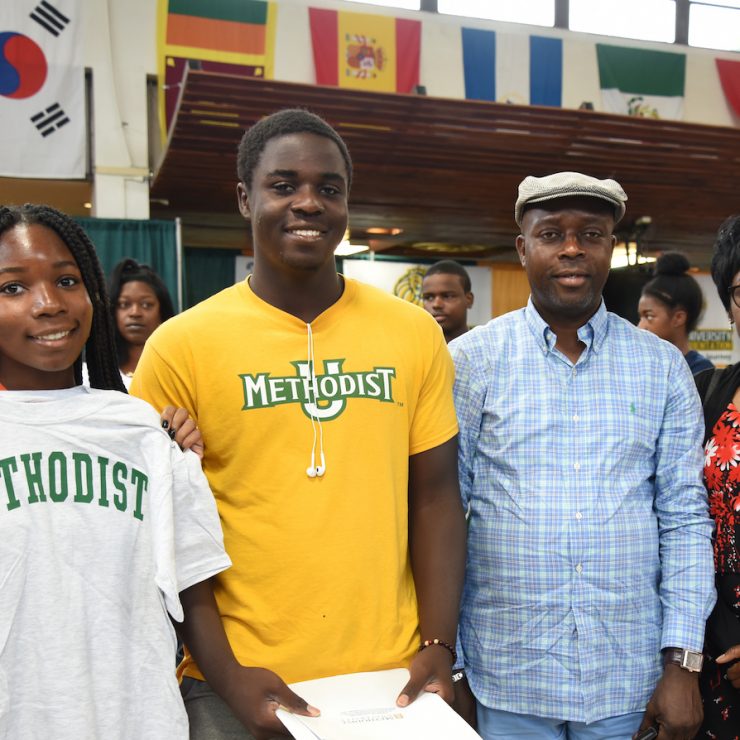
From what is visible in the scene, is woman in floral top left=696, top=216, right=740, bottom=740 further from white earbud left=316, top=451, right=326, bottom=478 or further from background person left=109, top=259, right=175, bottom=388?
background person left=109, top=259, right=175, bottom=388

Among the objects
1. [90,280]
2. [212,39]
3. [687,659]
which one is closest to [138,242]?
[212,39]

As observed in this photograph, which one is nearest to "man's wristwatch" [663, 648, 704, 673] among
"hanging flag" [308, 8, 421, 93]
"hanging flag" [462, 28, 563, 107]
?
"hanging flag" [308, 8, 421, 93]

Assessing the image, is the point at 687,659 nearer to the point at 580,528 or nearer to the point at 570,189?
the point at 580,528

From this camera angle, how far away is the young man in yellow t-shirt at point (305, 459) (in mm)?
1350

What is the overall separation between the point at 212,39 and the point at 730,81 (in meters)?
6.37

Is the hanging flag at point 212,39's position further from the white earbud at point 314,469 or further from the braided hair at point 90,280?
the white earbud at point 314,469

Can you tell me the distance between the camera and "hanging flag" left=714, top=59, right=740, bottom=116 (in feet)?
31.1

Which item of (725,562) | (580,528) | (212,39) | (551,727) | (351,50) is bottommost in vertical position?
(551,727)

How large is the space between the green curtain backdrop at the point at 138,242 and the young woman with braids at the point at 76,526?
18.3 feet

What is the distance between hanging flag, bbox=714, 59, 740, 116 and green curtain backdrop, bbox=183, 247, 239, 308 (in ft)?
20.9

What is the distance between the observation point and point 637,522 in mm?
1633

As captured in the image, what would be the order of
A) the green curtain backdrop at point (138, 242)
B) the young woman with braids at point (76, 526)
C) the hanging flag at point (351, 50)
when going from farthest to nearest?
the hanging flag at point (351, 50), the green curtain backdrop at point (138, 242), the young woman with braids at point (76, 526)

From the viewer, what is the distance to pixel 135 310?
3.57 metres

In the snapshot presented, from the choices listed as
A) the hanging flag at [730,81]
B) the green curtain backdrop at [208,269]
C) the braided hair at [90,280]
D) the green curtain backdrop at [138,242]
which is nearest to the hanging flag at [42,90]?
the green curtain backdrop at [138,242]
